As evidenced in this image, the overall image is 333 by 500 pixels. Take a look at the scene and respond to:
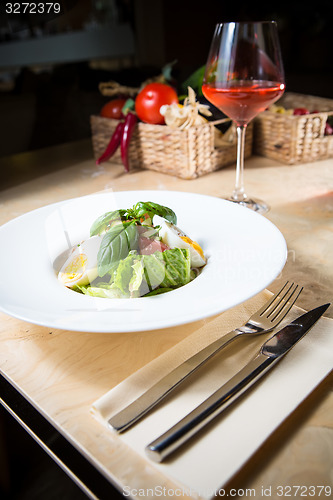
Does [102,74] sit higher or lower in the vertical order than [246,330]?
higher

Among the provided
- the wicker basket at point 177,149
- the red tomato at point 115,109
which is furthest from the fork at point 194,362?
the red tomato at point 115,109

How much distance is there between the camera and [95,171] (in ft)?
4.12

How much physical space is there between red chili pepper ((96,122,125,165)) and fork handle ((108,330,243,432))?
2.82 ft

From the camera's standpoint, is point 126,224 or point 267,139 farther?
point 267,139

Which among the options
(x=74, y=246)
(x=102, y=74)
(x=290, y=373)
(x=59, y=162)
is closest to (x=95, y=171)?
(x=59, y=162)

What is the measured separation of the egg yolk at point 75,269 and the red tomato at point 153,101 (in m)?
0.72

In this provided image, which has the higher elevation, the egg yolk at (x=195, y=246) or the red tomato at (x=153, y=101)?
the red tomato at (x=153, y=101)

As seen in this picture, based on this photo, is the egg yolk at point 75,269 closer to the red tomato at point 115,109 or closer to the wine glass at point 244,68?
the wine glass at point 244,68

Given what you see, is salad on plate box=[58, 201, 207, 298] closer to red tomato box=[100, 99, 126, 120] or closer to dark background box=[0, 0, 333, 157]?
red tomato box=[100, 99, 126, 120]

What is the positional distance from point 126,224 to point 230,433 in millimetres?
289

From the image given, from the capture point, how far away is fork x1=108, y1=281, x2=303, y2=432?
39cm

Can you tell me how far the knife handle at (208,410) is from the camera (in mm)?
354

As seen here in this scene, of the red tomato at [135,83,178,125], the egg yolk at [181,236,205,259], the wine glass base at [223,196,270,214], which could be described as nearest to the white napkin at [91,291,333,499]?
the egg yolk at [181,236,205,259]

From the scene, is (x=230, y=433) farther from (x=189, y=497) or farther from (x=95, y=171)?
(x=95, y=171)
